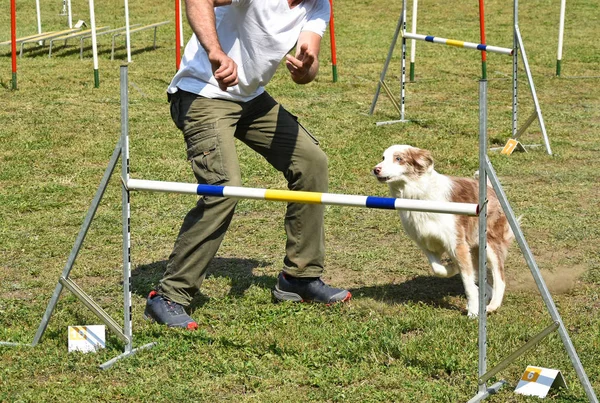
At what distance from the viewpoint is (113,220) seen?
6820 mm

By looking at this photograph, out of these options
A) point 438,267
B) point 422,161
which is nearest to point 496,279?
point 438,267

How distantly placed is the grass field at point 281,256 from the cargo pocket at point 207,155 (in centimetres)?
81

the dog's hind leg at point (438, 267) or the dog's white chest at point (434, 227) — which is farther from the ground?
the dog's white chest at point (434, 227)

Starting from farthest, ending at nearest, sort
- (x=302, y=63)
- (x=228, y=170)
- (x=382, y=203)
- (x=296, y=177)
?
(x=296, y=177)
(x=228, y=170)
(x=302, y=63)
(x=382, y=203)

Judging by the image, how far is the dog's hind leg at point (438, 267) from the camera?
5.11 metres

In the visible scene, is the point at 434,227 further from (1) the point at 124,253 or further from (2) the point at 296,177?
(1) the point at 124,253

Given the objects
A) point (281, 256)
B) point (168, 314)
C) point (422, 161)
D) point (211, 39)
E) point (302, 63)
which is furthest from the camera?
point (281, 256)

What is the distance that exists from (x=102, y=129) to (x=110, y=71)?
421 centimetres

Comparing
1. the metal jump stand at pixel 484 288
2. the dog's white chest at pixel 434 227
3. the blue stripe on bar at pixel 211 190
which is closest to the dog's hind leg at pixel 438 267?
the dog's white chest at pixel 434 227

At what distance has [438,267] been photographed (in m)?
5.11

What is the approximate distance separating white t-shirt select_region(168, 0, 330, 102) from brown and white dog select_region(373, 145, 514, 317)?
91 centimetres

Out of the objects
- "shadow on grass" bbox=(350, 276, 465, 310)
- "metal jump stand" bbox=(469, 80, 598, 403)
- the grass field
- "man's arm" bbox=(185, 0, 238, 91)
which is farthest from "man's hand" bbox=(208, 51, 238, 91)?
"shadow on grass" bbox=(350, 276, 465, 310)

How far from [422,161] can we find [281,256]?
4.69ft

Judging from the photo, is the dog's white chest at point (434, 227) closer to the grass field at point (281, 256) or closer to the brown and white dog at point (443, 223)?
the brown and white dog at point (443, 223)
